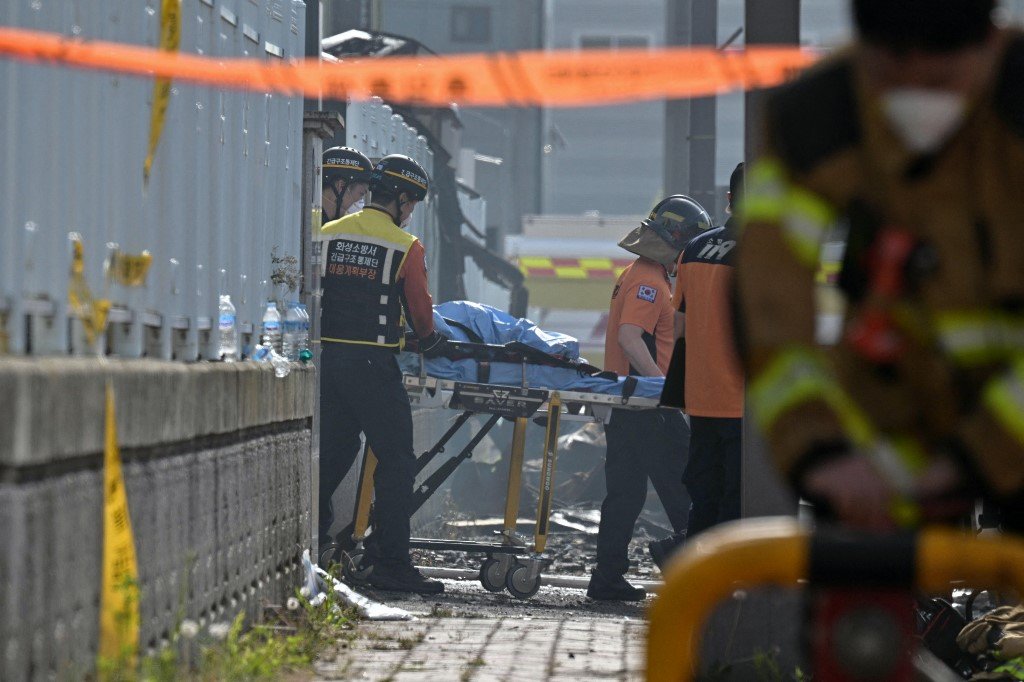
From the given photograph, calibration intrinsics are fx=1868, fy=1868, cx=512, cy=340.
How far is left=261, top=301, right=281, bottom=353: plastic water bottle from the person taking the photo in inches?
310

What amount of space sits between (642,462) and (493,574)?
1.09 m

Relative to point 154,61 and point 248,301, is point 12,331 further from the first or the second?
point 248,301

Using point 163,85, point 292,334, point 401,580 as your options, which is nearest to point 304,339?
point 292,334

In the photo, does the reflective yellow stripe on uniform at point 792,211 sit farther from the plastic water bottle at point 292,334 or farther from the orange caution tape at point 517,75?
the plastic water bottle at point 292,334

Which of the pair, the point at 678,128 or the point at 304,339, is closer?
the point at 304,339

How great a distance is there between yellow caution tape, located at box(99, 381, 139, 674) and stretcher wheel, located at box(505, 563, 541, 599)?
227 inches

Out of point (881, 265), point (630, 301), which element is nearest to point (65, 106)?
point (881, 265)

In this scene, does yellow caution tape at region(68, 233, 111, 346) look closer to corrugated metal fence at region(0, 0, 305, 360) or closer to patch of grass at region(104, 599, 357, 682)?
corrugated metal fence at region(0, 0, 305, 360)

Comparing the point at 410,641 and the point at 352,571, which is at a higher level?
the point at 410,641

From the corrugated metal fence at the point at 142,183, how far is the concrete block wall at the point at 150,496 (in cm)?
17

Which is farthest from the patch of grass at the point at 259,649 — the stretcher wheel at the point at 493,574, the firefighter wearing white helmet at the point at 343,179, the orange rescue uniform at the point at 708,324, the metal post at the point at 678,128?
the metal post at the point at 678,128

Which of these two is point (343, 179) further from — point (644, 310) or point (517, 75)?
point (517, 75)

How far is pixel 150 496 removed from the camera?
5395 mm

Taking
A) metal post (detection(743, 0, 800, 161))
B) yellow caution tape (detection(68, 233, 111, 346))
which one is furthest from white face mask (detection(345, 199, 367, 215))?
yellow caution tape (detection(68, 233, 111, 346))
